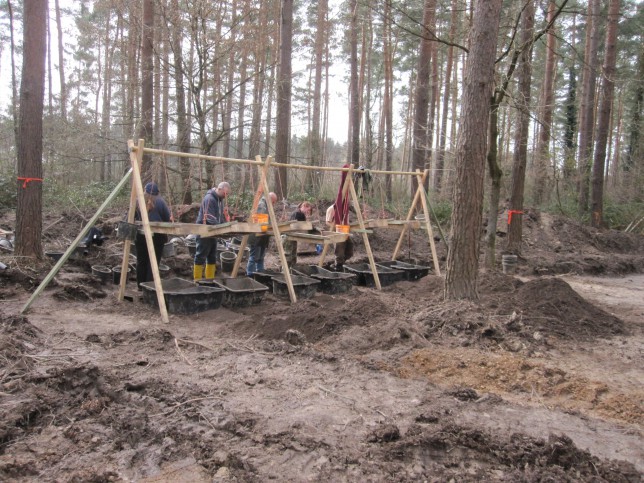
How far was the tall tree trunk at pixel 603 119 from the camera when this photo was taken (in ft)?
51.8

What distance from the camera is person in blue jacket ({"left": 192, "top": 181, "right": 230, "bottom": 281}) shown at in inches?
301

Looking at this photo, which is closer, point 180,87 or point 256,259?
point 256,259

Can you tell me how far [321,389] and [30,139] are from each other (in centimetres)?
704

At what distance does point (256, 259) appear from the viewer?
8516mm

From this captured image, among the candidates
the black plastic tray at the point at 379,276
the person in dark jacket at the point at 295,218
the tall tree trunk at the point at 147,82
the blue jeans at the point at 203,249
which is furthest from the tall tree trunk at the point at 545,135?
the tall tree trunk at the point at 147,82

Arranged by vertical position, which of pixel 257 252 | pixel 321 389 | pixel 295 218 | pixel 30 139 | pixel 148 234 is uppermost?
pixel 30 139

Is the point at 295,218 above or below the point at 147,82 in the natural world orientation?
below

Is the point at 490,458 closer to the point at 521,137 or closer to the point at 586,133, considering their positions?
the point at 521,137

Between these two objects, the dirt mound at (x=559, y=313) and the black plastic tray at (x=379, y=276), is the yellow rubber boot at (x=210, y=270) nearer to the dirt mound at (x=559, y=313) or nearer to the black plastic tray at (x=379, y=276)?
the black plastic tray at (x=379, y=276)

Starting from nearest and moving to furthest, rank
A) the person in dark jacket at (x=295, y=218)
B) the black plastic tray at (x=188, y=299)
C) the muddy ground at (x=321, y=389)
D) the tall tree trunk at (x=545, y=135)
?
the muddy ground at (x=321, y=389)
the black plastic tray at (x=188, y=299)
the person in dark jacket at (x=295, y=218)
the tall tree trunk at (x=545, y=135)

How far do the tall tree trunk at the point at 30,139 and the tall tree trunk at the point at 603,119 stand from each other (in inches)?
593

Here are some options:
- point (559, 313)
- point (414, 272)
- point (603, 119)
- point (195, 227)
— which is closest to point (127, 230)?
point (195, 227)

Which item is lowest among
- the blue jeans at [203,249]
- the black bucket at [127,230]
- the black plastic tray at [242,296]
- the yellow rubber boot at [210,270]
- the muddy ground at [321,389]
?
the muddy ground at [321,389]

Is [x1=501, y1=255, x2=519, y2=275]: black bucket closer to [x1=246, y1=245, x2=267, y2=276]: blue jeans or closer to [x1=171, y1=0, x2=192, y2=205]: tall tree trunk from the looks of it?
[x1=246, y1=245, x2=267, y2=276]: blue jeans
